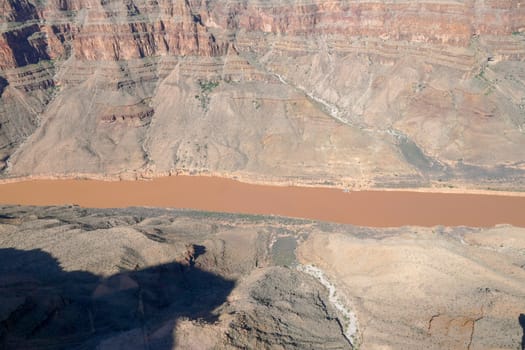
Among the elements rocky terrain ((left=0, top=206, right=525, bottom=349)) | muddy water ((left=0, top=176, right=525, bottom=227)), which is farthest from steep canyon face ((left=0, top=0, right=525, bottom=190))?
rocky terrain ((left=0, top=206, right=525, bottom=349))

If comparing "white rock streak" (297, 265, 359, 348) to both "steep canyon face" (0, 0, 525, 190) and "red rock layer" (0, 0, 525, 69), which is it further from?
"red rock layer" (0, 0, 525, 69)

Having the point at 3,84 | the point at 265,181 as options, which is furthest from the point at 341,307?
the point at 3,84

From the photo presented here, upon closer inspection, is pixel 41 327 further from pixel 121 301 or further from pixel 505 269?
pixel 505 269

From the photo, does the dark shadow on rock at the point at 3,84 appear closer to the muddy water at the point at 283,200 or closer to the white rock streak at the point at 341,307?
the muddy water at the point at 283,200

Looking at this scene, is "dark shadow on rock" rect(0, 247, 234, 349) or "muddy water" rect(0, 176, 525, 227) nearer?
"dark shadow on rock" rect(0, 247, 234, 349)

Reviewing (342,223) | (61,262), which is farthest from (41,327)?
(342,223)

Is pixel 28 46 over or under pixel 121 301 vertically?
over
